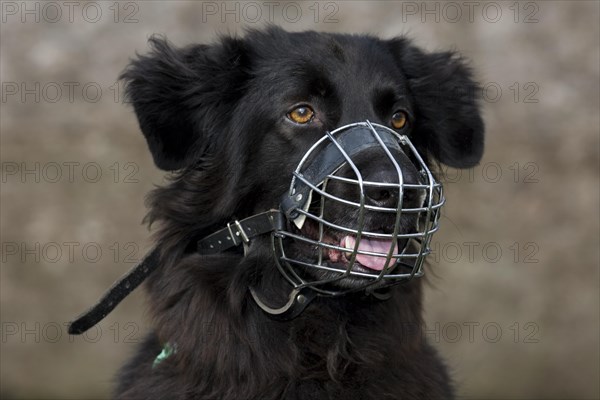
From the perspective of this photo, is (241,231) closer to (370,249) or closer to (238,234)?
(238,234)

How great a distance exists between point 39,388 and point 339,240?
399 centimetres

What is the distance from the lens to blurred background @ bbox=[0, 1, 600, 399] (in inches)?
238

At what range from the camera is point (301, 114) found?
327cm

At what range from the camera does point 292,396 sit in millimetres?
3141

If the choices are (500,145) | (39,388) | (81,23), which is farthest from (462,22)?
(39,388)

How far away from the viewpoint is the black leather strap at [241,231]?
3.17m

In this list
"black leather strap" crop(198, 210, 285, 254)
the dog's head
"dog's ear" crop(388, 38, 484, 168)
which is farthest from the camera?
"dog's ear" crop(388, 38, 484, 168)

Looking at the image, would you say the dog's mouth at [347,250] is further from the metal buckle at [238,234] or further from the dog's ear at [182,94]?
the dog's ear at [182,94]

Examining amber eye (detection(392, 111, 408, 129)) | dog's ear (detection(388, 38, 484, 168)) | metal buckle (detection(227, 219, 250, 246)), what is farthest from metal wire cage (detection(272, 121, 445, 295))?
dog's ear (detection(388, 38, 484, 168))

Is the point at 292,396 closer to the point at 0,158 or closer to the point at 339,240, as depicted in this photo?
the point at 339,240

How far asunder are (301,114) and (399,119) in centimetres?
50

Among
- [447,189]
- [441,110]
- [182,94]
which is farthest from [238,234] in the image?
[447,189]

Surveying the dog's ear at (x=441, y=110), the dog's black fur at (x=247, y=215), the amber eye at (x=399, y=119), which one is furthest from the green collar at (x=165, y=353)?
the dog's ear at (x=441, y=110)

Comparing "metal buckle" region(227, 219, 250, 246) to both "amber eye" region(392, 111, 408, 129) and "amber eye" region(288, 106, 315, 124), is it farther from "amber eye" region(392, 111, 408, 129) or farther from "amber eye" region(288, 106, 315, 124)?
"amber eye" region(392, 111, 408, 129)
